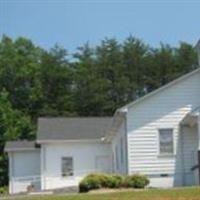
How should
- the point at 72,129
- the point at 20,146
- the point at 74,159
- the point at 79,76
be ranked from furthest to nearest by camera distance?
the point at 79,76
the point at 20,146
the point at 72,129
the point at 74,159

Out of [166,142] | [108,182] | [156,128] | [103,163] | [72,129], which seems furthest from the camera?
[72,129]

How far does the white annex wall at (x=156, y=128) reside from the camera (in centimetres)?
3089

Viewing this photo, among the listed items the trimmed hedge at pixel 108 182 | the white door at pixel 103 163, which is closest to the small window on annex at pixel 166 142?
the trimmed hedge at pixel 108 182

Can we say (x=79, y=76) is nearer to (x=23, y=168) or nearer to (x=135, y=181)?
(x=23, y=168)

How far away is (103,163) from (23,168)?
6.32 metres

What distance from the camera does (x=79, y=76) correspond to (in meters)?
68.7

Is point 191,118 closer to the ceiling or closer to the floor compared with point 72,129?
closer to the floor

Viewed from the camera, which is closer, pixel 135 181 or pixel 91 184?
pixel 91 184

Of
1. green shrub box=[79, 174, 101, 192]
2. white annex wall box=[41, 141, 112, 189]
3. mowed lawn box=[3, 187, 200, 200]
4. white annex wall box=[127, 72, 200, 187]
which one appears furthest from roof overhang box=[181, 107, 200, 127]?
white annex wall box=[41, 141, 112, 189]

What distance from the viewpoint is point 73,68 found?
71.8 m

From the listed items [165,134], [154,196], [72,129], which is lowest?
[154,196]

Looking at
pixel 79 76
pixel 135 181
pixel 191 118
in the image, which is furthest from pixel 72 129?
pixel 79 76

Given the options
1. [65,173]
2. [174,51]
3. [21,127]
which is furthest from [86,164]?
[174,51]

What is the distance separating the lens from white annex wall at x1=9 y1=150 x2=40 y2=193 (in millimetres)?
43969
